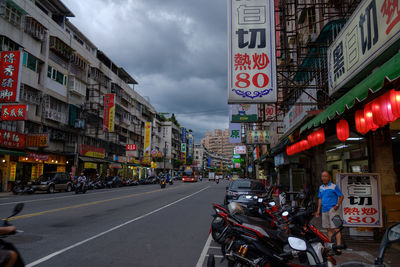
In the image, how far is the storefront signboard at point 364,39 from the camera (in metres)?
6.44

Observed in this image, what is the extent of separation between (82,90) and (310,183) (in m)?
33.0

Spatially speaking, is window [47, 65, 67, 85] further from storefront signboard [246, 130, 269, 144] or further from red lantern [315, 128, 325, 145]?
red lantern [315, 128, 325, 145]

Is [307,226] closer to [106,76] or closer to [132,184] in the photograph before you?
[132,184]

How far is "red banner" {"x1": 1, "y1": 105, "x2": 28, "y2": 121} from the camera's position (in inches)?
926

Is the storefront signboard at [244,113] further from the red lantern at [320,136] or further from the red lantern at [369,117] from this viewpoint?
the red lantern at [369,117]

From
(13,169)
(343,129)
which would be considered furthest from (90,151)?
(343,129)

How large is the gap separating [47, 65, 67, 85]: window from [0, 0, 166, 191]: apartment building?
4.4 inches

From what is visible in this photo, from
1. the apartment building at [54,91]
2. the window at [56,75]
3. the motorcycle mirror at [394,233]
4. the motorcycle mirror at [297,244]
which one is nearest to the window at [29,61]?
the apartment building at [54,91]

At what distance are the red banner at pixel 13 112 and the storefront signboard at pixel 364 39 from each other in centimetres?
2371

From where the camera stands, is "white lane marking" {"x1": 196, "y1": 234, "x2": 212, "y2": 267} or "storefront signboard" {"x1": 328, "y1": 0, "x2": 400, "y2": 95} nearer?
"white lane marking" {"x1": 196, "y1": 234, "x2": 212, "y2": 267}

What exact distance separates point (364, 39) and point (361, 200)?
4.39m

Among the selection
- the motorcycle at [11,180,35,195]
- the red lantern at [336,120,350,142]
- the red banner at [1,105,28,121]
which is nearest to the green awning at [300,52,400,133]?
the red lantern at [336,120,350,142]

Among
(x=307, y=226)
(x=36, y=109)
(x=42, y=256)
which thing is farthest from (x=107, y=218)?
(x=36, y=109)

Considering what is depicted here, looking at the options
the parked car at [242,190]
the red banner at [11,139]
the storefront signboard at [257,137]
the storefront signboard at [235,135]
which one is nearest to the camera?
the parked car at [242,190]
